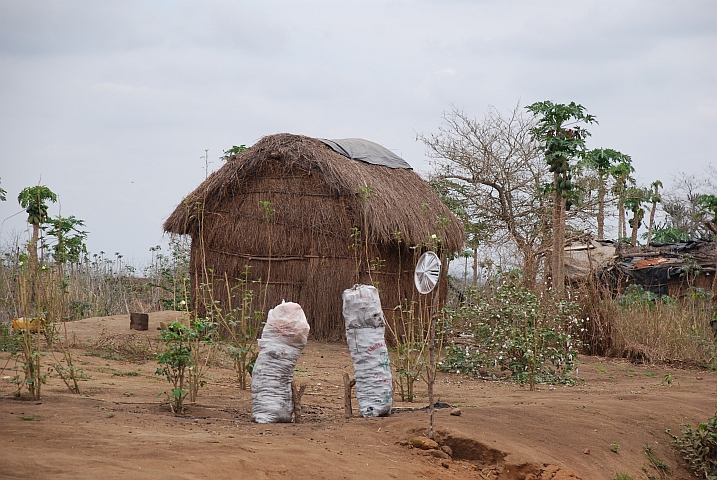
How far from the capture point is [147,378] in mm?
7285

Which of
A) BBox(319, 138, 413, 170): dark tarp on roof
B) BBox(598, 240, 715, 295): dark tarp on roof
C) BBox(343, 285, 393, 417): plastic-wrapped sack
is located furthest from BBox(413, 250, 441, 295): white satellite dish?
BBox(598, 240, 715, 295): dark tarp on roof

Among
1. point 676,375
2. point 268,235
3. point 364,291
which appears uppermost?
point 268,235

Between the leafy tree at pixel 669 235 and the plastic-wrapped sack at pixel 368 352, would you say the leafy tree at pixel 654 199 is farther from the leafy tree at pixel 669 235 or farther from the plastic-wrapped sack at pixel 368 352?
the plastic-wrapped sack at pixel 368 352

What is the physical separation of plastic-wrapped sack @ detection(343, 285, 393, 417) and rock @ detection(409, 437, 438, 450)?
0.62m

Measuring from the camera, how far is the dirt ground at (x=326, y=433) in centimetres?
385

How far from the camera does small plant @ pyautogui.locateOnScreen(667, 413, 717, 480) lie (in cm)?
563

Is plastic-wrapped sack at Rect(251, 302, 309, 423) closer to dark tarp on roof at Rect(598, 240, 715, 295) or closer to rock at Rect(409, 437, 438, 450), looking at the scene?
rock at Rect(409, 437, 438, 450)

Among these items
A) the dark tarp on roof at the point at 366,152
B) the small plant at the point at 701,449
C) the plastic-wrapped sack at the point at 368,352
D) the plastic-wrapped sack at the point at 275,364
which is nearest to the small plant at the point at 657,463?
the small plant at the point at 701,449

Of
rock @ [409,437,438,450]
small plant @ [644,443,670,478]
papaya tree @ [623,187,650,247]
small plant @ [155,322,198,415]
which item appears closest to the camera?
rock @ [409,437,438,450]

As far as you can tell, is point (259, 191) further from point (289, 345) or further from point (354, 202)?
point (289, 345)

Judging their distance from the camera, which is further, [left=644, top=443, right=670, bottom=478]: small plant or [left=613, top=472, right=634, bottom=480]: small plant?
[left=644, top=443, right=670, bottom=478]: small plant

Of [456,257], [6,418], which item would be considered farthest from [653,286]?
[6,418]

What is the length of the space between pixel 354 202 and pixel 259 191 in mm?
1486

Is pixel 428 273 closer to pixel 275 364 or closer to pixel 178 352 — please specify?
pixel 275 364
